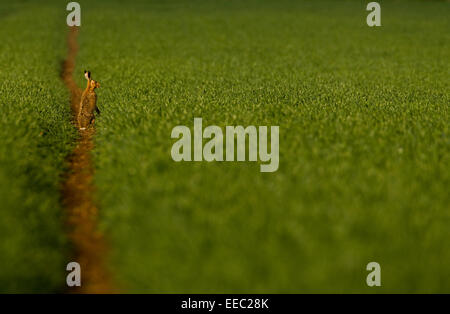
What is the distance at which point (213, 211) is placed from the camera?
711 centimetres

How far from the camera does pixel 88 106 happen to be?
43.5 feet

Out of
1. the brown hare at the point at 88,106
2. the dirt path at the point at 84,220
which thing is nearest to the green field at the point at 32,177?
the dirt path at the point at 84,220

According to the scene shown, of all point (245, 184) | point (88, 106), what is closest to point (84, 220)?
point (245, 184)

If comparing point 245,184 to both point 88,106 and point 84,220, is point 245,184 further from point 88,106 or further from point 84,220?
point 88,106

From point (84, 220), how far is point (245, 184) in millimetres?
3165

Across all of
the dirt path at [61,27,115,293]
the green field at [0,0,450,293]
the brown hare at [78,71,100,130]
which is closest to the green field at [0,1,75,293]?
the green field at [0,0,450,293]

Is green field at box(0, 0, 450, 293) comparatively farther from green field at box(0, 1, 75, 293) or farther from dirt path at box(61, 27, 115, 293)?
dirt path at box(61, 27, 115, 293)

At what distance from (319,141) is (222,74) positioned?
1207cm

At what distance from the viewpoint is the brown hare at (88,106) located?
13023mm

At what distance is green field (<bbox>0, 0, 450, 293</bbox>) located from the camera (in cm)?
598

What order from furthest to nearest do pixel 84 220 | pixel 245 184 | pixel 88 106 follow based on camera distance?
pixel 88 106, pixel 84 220, pixel 245 184

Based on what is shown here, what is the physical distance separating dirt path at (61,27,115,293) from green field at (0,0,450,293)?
25 centimetres

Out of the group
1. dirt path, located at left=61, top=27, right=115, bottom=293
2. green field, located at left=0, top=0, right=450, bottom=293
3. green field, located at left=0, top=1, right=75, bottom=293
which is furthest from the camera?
dirt path, located at left=61, top=27, right=115, bottom=293
